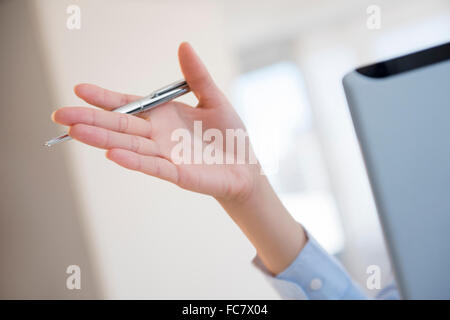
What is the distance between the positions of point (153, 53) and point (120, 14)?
0.48 feet

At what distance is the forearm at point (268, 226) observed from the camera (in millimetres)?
530

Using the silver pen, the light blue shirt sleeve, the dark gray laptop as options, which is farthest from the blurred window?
the dark gray laptop

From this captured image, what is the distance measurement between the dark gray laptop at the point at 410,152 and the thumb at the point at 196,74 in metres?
0.24

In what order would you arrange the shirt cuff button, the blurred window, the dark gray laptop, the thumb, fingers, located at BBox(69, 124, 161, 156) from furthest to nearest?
the blurred window → the shirt cuff button → the thumb → fingers, located at BBox(69, 124, 161, 156) → the dark gray laptop

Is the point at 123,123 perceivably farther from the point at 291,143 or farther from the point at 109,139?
the point at 291,143

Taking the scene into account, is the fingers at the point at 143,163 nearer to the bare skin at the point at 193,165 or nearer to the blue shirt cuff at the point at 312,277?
the bare skin at the point at 193,165

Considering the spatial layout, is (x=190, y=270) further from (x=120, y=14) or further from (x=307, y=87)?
(x=307, y=87)

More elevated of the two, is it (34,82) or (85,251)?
(34,82)

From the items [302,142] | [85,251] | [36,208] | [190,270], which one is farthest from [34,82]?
[302,142]

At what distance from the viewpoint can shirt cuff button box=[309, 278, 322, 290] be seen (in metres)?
0.60

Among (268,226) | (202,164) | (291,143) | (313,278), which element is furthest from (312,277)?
(291,143)

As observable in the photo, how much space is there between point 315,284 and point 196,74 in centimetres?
34

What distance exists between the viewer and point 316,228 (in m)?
3.22

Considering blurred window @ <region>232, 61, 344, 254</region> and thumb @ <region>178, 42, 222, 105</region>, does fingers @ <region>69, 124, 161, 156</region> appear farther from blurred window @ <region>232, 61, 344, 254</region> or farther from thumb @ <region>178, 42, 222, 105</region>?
blurred window @ <region>232, 61, 344, 254</region>
